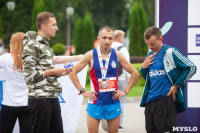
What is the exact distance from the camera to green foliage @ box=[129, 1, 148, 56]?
1218 inches

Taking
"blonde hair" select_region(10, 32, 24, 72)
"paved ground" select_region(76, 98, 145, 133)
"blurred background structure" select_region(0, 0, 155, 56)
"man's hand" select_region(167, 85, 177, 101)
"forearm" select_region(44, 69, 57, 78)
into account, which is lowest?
"paved ground" select_region(76, 98, 145, 133)

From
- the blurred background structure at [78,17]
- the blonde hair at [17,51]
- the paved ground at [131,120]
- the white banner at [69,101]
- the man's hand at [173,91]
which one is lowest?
the paved ground at [131,120]

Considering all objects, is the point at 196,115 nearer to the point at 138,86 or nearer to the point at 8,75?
the point at 8,75

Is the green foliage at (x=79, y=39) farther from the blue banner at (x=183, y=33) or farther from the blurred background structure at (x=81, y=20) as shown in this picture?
the blue banner at (x=183, y=33)

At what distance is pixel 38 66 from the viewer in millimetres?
5391

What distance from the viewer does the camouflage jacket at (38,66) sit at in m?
5.30

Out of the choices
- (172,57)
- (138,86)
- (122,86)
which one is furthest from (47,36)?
(138,86)

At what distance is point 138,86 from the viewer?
21.6 metres

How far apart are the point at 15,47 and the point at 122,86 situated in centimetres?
351

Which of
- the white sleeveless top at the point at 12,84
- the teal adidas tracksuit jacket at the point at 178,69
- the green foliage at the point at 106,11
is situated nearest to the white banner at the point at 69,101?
the white sleeveless top at the point at 12,84

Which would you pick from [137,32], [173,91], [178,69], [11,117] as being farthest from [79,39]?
[173,91]

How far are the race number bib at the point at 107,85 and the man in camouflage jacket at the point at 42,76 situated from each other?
68 cm

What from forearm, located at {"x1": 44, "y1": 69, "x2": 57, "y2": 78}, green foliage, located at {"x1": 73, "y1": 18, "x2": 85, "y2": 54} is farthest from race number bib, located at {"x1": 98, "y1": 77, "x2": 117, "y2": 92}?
green foliage, located at {"x1": 73, "y1": 18, "x2": 85, "y2": 54}

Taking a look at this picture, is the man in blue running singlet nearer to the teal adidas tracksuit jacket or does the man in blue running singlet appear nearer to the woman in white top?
the teal adidas tracksuit jacket
